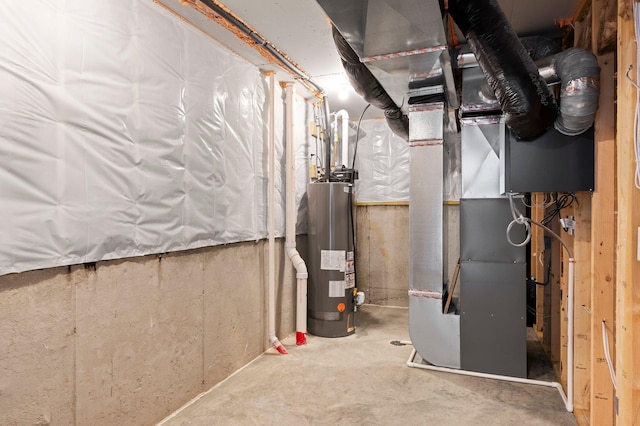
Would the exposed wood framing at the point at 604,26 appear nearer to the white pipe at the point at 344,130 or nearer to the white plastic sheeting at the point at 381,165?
the white pipe at the point at 344,130

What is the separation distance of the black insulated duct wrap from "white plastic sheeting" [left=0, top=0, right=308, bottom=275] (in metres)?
1.62

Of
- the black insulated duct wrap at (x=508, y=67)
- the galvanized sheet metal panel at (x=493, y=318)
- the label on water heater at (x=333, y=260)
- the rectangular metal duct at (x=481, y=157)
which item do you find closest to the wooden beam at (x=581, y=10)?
the black insulated duct wrap at (x=508, y=67)

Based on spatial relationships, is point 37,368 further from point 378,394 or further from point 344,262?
point 344,262

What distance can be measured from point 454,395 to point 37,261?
2.49 meters

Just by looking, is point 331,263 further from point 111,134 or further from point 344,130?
point 111,134

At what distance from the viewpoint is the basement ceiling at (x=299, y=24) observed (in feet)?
7.92

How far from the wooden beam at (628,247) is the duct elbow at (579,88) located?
2.02 ft

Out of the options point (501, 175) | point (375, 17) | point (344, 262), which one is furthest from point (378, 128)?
point (375, 17)

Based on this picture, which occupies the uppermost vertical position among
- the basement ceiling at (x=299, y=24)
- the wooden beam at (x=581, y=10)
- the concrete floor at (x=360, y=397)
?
the basement ceiling at (x=299, y=24)

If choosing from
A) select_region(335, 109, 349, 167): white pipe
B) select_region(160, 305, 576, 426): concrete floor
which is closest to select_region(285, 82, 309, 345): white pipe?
select_region(160, 305, 576, 426): concrete floor

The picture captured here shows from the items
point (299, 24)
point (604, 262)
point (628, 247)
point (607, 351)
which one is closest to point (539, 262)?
point (604, 262)

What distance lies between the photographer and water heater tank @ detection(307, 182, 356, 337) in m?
3.85

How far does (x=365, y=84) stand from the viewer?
284 centimetres

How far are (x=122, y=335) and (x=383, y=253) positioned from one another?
3.75m
